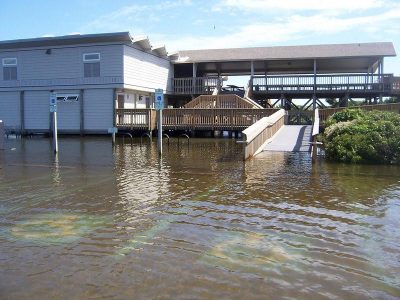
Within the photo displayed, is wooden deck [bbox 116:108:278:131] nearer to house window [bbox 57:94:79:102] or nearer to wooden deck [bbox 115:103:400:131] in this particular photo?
wooden deck [bbox 115:103:400:131]

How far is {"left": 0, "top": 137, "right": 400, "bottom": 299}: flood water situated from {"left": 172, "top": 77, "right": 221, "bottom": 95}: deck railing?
72.5 ft

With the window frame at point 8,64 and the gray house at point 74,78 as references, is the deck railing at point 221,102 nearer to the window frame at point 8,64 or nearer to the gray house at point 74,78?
the gray house at point 74,78

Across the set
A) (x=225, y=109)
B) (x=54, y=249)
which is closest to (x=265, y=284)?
(x=54, y=249)

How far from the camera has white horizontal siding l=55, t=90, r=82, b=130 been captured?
2933 centimetres

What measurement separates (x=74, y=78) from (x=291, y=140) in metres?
16.0

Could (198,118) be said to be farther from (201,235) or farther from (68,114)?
(201,235)

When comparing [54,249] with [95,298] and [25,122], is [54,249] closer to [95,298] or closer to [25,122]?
[95,298]

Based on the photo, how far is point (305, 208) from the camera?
784 centimetres

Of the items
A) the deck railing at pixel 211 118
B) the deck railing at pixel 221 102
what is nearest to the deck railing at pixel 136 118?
the deck railing at pixel 211 118

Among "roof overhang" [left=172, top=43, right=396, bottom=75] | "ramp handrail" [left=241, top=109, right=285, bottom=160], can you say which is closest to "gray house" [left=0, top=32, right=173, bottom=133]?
"roof overhang" [left=172, top=43, right=396, bottom=75]

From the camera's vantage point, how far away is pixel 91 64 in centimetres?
2880

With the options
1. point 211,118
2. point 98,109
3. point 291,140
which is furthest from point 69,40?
point 291,140

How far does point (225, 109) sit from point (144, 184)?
1559cm

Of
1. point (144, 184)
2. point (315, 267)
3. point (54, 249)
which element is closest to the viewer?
point (315, 267)
